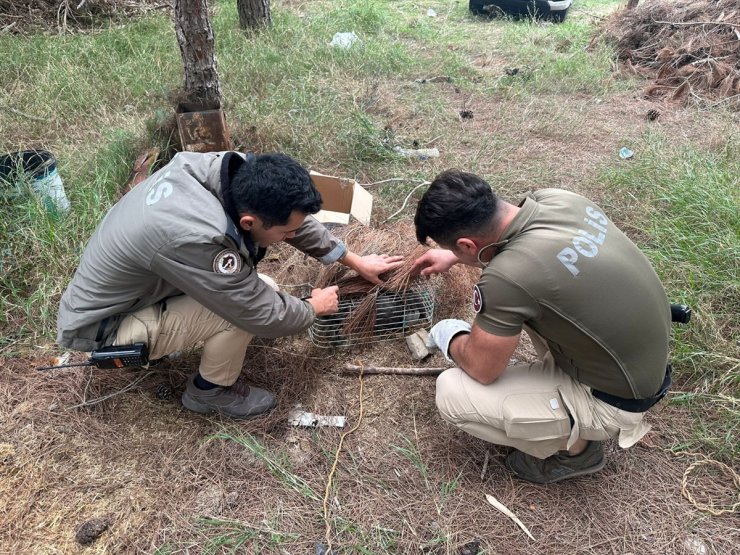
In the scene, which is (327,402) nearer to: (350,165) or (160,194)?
(160,194)

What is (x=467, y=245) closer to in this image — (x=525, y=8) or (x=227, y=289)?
(x=227, y=289)

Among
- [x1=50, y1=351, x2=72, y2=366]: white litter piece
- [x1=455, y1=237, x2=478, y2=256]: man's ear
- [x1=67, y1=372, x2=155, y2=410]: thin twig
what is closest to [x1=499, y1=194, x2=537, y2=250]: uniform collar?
[x1=455, y1=237, x2=478, y2=256]: man's ear

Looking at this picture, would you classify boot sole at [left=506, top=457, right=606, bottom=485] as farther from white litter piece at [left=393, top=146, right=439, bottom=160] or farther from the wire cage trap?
white litter piece at [left=393, top=146, right=439, bottom=160]

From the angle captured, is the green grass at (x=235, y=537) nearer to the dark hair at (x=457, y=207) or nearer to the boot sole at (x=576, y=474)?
the boot sole at (x=576, y=474)

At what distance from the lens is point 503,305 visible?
5.57ft

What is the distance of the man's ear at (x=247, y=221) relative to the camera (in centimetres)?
194

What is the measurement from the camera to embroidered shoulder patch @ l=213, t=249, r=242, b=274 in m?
1.88

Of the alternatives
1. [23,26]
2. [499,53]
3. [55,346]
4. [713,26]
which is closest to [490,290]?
[55,346]

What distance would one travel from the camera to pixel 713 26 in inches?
259

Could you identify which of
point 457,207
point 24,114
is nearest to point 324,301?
point 457,207

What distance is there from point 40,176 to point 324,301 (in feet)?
7.87

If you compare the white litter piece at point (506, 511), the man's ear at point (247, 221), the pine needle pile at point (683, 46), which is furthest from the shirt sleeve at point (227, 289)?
the pine needle pile at point (683, 46)

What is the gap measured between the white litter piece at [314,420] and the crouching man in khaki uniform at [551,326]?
0.56 m

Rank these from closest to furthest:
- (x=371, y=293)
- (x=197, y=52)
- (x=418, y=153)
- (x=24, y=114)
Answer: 1. (x=371, y=293)
2. (x=197, y=52)
3. (x=418, y=153)
4. (x=24, y=114)
